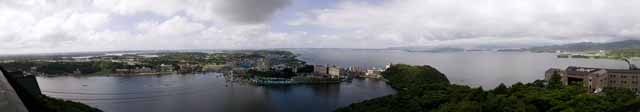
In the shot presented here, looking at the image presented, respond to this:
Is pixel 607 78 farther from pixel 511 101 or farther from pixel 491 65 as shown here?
pixel 491 65

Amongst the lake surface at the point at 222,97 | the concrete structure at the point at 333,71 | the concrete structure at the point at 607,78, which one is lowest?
the lake surface at the point at 222,97

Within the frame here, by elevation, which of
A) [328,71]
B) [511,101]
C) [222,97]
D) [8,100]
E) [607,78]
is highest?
[8,100]

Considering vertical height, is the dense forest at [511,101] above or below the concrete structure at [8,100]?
below

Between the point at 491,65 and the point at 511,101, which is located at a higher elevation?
the point at 511,101

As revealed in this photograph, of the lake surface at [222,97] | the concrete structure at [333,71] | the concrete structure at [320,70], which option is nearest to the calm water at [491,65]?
the concrete structure at [333,71]

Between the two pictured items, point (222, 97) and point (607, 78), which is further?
point (222, 97)

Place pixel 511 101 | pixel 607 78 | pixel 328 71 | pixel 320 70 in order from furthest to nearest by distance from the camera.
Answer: pixel 320 70 < pixel 328 71 < pixel 607 78 < pixel 511 101

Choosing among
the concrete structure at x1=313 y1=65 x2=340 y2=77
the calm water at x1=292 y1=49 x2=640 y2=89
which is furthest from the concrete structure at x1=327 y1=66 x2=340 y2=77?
the calm water at x1=292 y1=49 x2=640 y2=89

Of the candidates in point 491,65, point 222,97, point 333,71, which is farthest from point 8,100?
point 491,65

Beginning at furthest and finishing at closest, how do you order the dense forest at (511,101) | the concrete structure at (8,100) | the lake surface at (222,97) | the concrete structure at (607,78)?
1. the concrete structure at (607,78)
2. the lake surface at (222,97)
3. the dense forest at (511,101)
4. the concrete structure at (8,100)

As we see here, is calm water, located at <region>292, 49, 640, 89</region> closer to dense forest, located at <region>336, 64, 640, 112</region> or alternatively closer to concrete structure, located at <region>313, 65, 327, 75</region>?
concrete structure, located at <region>313, 65, 327, 75</region>

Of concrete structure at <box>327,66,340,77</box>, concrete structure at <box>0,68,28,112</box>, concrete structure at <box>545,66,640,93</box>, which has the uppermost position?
concrete structure at <box>0,68,28,112</box>

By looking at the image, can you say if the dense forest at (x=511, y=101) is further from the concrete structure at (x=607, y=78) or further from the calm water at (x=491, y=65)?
the calm water at (x=491, y=65)
